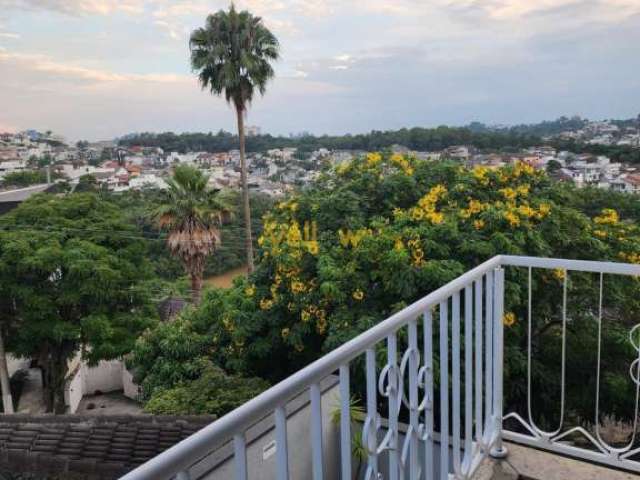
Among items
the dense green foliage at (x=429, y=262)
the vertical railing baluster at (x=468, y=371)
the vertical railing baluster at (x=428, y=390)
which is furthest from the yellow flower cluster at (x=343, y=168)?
the vertical railing baluster at (x=428, y=390)

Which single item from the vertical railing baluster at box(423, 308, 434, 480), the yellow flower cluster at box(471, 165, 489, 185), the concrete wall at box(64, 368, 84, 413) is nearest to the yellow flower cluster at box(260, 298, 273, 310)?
the yellow flower cluster at box(471, 165, 489, 185)

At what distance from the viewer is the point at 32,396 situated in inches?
607

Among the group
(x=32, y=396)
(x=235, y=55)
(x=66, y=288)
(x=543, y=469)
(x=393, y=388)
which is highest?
(x=235, y=55)

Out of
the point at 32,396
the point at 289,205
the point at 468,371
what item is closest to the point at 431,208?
the point at 289,205

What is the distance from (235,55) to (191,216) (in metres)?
4.92

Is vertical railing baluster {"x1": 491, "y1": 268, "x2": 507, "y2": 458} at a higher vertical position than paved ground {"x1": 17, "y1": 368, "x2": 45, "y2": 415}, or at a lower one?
higher

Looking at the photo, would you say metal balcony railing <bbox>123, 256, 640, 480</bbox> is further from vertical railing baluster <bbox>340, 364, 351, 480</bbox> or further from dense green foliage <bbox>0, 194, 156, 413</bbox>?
dense green foliage <bbox>0, 194, 156, 413</bbox>

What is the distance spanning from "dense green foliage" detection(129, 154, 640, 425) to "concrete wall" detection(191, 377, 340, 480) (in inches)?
28.0

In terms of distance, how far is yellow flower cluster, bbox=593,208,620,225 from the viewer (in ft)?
15.5

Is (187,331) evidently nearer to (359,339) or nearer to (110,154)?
(359,339)

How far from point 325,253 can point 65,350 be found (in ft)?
36.7

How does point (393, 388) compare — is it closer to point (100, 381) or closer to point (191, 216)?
point (191, 216)

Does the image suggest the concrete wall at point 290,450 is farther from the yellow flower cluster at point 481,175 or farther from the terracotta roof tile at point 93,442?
the yellow flower cluster at point 481,175

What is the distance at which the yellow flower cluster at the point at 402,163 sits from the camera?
5168 mm
